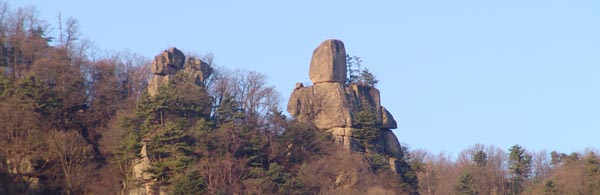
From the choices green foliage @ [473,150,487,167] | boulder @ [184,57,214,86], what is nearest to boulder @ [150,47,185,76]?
boulder @ [184,57,214,86]

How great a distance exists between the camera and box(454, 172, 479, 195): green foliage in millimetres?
61156

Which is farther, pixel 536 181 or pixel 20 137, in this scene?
pixel 536 181

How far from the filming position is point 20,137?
151 ft

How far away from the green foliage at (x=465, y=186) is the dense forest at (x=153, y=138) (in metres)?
0.25

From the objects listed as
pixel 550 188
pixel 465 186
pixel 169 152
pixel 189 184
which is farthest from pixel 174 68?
pixel 550 188

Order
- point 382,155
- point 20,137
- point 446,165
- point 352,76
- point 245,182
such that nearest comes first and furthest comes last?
1. point 20,137
2. point 245,182
3. point 382,155
4. point 352,76
5. point 446,165

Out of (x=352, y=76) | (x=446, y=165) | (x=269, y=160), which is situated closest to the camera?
(x=269, y=160)

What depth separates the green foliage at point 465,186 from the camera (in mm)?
61156

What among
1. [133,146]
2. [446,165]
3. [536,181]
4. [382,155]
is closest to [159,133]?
[133,146]

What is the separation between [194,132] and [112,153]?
383cm

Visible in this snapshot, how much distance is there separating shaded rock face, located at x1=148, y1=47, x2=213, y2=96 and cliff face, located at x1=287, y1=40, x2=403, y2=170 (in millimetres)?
5589

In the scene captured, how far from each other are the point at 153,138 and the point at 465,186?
19889 mm

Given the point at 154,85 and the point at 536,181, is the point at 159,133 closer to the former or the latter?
the point at 154,85

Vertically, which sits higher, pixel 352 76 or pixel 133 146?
pixel 352 76
